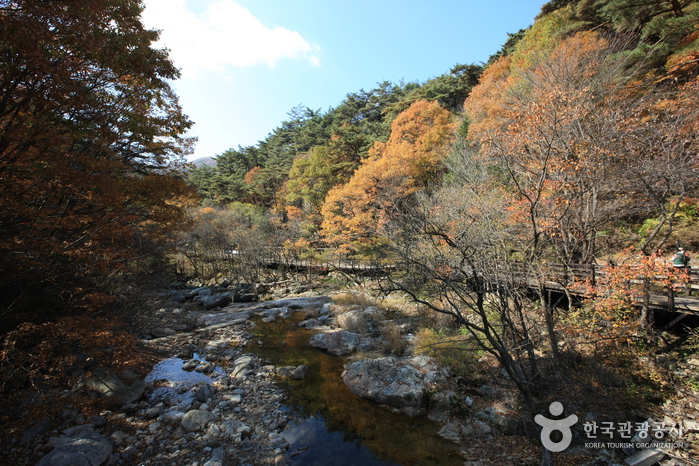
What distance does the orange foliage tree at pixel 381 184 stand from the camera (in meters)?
21.2

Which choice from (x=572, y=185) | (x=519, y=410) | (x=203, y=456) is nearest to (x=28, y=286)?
(x=203, y=456)

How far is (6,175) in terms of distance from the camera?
5.22 m

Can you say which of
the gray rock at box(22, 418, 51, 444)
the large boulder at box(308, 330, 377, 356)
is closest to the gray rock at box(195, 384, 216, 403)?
the gray rock at box(22, 418, 51, 444)

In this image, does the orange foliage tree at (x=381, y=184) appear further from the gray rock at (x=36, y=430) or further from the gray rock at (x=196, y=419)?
the gray rock at (x=36, y=430)

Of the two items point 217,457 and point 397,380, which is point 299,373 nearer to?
point 397,380

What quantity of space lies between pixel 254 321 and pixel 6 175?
1245cm

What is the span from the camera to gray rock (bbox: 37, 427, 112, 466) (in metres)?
4.73

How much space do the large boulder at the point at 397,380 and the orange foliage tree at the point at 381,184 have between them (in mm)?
→ 10919

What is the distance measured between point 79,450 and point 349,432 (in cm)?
526

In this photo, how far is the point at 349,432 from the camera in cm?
718

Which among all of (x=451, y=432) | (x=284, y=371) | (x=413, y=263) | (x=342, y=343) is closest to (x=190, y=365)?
(x=284, y=371)

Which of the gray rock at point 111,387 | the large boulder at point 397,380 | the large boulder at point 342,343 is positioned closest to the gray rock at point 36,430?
the gray rock at point 111,387

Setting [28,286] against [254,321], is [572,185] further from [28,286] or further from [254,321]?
[254,321]

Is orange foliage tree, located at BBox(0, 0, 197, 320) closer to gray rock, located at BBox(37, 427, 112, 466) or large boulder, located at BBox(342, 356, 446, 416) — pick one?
gray rock, located at BBox(37, 427, 112, 466)
